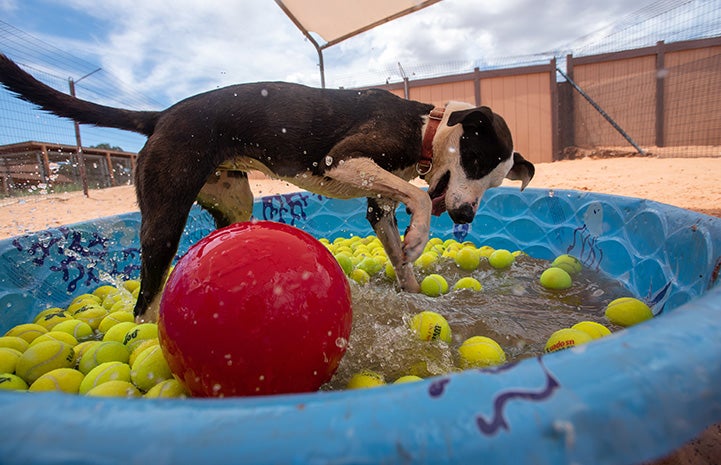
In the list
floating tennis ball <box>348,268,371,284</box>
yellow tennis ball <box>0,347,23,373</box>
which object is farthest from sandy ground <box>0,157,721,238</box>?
yellow tennis ball <box>0,347,23,373</box>

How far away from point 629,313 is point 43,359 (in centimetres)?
319

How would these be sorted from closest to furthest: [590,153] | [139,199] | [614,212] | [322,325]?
[322,325] → [139,199] → [614,212] → [590,153]

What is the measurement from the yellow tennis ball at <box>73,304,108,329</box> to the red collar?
2483 millimetres

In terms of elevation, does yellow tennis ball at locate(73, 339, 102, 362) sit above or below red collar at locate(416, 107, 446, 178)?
below

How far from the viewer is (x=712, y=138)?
10.8 m

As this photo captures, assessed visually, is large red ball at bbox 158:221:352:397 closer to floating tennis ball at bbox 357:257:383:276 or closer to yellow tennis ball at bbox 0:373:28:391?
yellow tennis ball at bbox 0:373:28:391

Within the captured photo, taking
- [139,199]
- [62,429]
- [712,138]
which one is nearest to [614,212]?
[139,199]

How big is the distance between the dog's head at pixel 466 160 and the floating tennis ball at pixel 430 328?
0.83 m

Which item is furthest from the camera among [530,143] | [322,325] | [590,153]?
[530,143]

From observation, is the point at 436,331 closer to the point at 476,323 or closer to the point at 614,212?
the point at 476,323

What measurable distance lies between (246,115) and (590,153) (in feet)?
41.2

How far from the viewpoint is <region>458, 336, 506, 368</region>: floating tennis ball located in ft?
6.46

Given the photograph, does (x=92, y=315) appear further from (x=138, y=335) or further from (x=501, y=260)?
(x=501, y=260)

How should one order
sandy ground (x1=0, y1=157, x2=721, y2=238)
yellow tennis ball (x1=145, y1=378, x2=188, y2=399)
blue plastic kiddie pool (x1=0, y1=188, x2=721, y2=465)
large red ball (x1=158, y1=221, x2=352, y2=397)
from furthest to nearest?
sandy ground (x1=0, y1=157, x2=721, y2=238) < yellow tennis ball (x1=145, y1=378, x2=188, y2=399) < large red ball (x1=158, y1=221, x2=352, y2=397) < blue plastic kiddie pool (x1=0, y1=188, x2=721, y2=465)
